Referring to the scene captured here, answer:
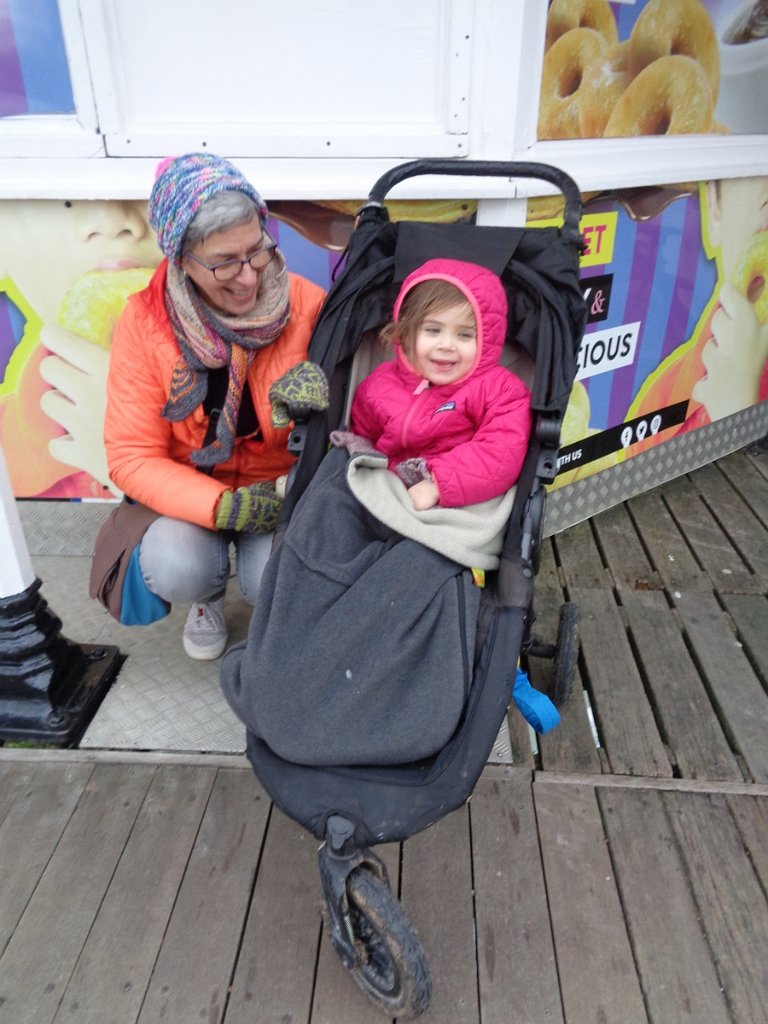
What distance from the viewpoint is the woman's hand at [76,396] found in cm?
255

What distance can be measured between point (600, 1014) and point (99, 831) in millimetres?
1192

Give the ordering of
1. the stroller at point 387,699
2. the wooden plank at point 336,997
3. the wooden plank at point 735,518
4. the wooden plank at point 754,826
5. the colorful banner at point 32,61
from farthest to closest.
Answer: the wooden plank at point 735,518 → the colorful banner at point 32,61 → the wooden plank at point 754,826 → the wooden plank at point 336,997 → the stroller at point 387,699

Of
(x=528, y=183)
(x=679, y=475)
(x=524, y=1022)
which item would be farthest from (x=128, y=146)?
(x=679, y=475)

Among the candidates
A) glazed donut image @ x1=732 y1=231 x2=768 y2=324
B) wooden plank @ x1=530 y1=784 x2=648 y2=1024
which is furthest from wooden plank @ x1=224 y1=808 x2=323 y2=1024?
glazed donut image @ x1=732 y1=231 x2=768 y2=324

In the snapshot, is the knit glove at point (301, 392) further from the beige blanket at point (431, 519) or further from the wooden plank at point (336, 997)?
the wooden plank at point (336, 997)

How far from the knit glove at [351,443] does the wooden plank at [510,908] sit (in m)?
0.92

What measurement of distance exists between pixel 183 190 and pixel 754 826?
2023 mm

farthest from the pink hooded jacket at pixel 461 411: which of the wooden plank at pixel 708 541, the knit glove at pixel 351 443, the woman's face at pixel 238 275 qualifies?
the wooden plank at pixel 708 541

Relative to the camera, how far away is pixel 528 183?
91.1 inches

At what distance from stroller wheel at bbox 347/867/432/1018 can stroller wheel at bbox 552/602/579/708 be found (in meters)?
0.94

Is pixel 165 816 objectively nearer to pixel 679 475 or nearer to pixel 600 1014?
pixel 600 1014

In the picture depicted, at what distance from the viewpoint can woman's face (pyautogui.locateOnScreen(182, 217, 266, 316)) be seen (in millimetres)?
1682

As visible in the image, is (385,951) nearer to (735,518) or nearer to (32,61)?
(32,61)

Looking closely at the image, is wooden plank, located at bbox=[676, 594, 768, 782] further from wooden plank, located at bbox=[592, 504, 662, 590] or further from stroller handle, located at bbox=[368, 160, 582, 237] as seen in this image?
stroller handle, located at bbox=[368, 160, 582, 237]
